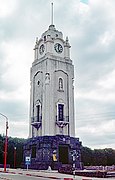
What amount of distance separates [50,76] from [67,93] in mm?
4206

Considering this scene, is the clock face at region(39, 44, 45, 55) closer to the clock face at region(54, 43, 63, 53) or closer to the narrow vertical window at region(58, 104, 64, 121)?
the clock face at region(54, 43, 63, 53)

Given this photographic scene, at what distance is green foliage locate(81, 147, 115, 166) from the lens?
2854 inches

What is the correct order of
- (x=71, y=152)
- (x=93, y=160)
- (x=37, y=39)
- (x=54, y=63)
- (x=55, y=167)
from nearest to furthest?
1. (x=55, y=167)
2. (x=71, y=152)
3. (x=54, y=63)
4. (x=37, y=39)
5. (x=93, y=160)

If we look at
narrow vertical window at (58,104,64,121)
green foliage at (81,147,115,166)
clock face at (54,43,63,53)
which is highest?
clock face at (54,43,63,53)

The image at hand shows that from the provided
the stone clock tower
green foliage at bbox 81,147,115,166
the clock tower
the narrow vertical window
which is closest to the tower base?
the stone clock tower

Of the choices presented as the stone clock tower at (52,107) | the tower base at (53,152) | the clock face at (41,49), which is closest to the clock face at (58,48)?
the stone clock tower at (52,107)

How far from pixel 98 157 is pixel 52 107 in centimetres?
3551

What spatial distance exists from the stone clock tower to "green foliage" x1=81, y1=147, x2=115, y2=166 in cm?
2501

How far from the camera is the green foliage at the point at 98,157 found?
7250 cm

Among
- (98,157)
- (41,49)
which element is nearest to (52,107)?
(41,49)

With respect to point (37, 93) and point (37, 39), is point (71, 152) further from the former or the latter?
point (37, 39)

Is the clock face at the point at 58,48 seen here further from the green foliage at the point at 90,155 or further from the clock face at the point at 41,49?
the green foliage at the point at 90,155

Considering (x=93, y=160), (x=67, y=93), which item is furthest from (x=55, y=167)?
(x=93, y=160)

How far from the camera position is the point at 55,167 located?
43.7 metres
